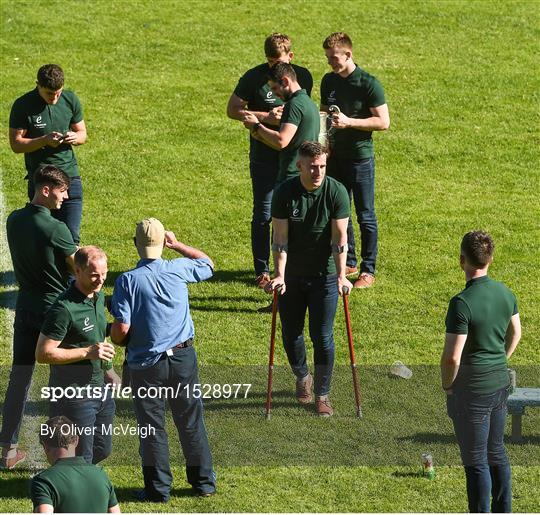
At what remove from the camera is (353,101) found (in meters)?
12.8

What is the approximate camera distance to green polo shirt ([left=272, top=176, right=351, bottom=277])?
10.3 meters

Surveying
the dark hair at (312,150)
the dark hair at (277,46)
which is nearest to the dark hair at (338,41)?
the dark hair at (277,46)

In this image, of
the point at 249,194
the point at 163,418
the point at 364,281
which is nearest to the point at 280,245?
the point at 163,418

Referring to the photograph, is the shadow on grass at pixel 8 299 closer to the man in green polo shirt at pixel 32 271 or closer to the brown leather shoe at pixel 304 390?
the man in green polo shirt at pixel 32 271

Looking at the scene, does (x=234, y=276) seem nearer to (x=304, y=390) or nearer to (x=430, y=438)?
(x=304, y=390)

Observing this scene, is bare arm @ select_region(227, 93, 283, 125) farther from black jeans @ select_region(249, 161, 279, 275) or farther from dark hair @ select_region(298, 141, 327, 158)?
dark hair @ select_region(298, 141, 327, 158)

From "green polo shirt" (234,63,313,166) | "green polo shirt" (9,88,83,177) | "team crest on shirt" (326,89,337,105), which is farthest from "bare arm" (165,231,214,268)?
"team crest on shirt" (326,89,337,105)

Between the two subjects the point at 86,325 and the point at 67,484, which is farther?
the point at 86,325

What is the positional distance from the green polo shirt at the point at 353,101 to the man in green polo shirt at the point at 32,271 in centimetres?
390

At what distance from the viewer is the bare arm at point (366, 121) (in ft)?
41.2

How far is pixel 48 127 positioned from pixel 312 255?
10.8 ft

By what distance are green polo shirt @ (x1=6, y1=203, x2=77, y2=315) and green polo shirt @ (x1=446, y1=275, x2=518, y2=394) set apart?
124 inches


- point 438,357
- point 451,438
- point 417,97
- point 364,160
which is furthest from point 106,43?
point 451,438

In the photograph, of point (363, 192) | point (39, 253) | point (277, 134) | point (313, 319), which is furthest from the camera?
point (363, 192)
